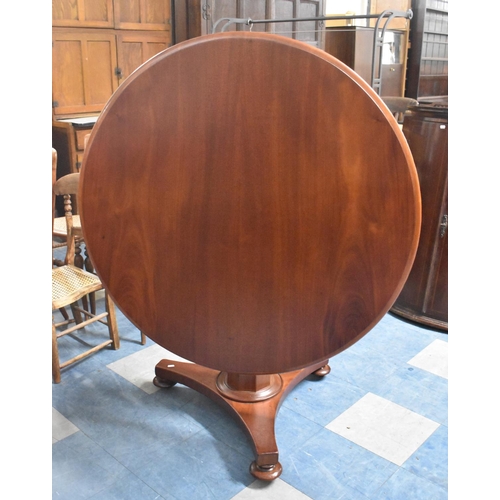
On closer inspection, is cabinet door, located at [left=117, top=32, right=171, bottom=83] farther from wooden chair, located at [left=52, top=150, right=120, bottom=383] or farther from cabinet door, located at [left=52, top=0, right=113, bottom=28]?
wooden chair, located at [left=52, top=150, right=120, bottom=383]

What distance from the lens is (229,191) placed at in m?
1.25

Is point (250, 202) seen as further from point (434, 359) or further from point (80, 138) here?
point (80, 138)

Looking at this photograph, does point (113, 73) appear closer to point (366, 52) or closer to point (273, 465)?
point (366, 52)

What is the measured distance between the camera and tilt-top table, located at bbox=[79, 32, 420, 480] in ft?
3.84

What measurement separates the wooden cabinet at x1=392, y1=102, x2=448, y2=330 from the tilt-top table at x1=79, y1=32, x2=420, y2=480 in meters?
1.16

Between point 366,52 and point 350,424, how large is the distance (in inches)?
189

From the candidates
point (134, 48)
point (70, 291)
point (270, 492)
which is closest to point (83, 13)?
point (134, 48)

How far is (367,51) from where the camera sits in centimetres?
566

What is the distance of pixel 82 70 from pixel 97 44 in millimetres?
238

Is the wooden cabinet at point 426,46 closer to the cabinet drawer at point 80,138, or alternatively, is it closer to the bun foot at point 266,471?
the cabinet drawer at point 80,138

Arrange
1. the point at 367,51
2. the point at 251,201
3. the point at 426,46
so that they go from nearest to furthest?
the point at 251,201, the point at 367,51, the point at 426,46

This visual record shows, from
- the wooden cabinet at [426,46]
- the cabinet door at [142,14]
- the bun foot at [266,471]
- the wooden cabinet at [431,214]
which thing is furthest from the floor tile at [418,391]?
the wooden cabinet at [426,46]

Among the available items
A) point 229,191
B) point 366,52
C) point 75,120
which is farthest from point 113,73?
point 229,191

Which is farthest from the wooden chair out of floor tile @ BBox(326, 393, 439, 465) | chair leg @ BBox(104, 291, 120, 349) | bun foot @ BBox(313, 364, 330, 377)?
floor tile @ BBox(326, 393, 439, 465)
